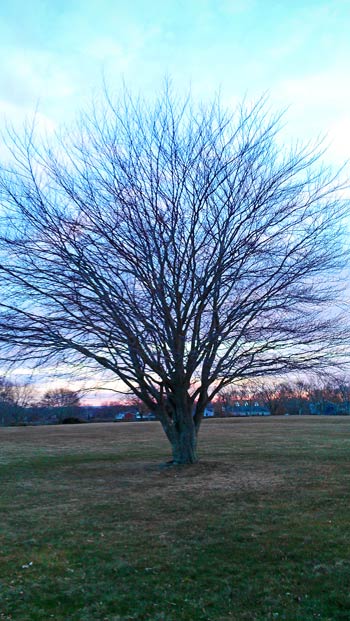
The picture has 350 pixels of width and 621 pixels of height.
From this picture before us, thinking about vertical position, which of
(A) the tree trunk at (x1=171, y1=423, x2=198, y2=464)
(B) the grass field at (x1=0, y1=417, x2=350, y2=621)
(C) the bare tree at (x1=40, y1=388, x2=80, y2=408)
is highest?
(C) the bare tree at (x1=40, y1=388, x2=80, y2=408)

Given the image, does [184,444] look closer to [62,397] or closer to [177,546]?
[62,397]

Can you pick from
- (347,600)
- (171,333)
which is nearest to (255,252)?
(171,333)

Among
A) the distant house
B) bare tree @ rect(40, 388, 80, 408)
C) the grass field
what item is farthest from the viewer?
the distant house

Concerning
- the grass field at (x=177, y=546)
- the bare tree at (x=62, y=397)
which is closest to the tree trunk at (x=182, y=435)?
the grass field at (x=177, y=546)

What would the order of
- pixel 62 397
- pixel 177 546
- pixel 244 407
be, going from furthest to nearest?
pixel 244 407, pixel 62 397, pixel 177 546

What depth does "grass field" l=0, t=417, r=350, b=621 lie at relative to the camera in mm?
4340

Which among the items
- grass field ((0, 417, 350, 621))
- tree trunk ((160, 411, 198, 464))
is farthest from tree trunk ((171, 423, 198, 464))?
grass field ((0, 417, 350, 621))

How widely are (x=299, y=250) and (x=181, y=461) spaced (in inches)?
222

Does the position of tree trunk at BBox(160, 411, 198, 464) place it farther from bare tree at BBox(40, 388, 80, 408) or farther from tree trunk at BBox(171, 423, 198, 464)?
bare tree at BBox(40, 388, 80, 408)

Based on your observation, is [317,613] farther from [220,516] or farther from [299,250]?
[299,250]

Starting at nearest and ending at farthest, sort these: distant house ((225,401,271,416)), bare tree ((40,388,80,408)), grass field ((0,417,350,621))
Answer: grass field ((0,417,350,621))
bare tree ((40,388,80,408))
distant house ((225,401,271,416))

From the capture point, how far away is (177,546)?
6.05 m

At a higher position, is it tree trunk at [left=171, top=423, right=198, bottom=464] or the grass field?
tree trunk at [left=171, top=423, right=198, bottom=464]

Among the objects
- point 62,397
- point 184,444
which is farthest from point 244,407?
point 62,397
